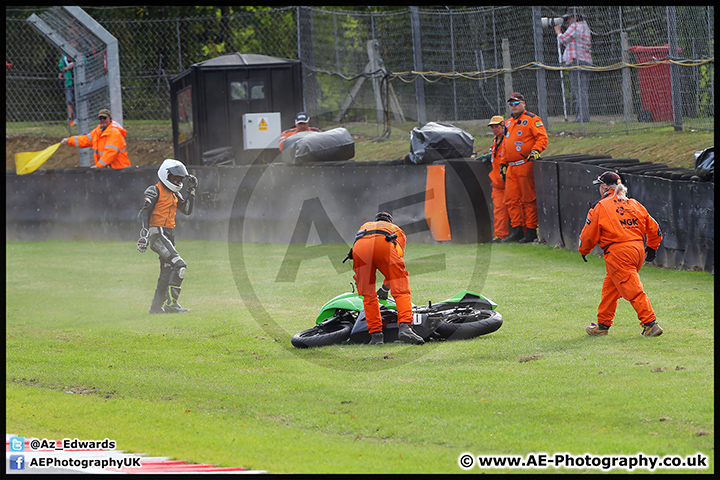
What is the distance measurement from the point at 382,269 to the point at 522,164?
6.51 m

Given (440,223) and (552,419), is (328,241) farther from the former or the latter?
(552,419)

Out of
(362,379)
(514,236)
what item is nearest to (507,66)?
(514,236)

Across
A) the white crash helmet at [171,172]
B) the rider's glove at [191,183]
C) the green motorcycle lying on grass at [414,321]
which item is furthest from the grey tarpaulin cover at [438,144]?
the green motorcycle lying on grass at [414,321]

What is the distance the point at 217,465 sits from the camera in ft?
17.8

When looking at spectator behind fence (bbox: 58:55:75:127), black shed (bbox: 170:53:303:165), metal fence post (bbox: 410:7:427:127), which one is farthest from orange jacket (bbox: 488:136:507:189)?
spectator behind fence (bbox: 58:55:75:127)

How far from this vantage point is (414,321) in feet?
28.7

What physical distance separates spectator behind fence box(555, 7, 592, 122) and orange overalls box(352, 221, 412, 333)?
27.7ft

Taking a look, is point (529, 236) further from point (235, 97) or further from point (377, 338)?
point (235, 97)

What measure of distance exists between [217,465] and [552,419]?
2330 millimetres

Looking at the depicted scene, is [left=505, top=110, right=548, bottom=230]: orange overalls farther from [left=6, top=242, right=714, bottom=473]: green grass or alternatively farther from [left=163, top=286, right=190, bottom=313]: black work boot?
[left=163, top=286, right=190, bottom=313]: black work boot

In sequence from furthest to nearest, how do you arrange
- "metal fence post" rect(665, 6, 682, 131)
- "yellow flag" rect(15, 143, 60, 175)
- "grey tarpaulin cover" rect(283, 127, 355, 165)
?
"yellow flag" rect(15, 143, 60, 175) → "grey tarpaulin cover" rect(283, 127, 355, 165) → "metal fence post" rect(665, 6, 682, 131)

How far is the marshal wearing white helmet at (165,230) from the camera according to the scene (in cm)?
1121

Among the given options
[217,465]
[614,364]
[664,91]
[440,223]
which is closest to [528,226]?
[440,223]

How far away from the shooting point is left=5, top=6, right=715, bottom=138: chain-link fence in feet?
47.6
